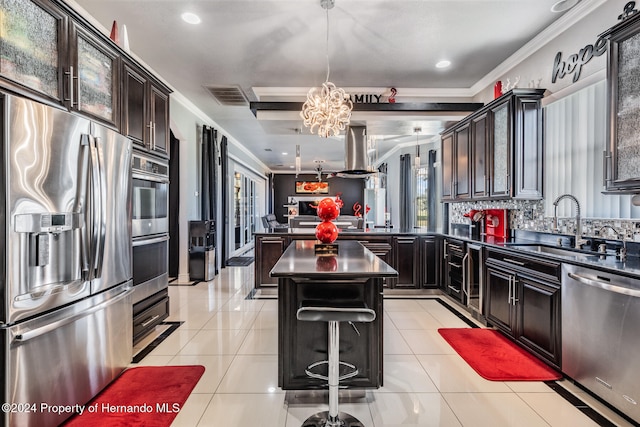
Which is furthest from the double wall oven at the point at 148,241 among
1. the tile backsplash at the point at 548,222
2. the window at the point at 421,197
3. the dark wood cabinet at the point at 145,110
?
the window at the point at 421,197

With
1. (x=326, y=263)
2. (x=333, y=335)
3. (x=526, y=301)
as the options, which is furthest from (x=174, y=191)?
(x=526, y=301)

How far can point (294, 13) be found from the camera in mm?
2980

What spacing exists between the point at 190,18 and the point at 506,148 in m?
3.46

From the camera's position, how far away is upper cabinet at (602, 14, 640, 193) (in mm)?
2082

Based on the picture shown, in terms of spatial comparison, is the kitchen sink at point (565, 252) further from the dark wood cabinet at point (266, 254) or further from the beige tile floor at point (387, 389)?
the dark wood cabinet at point (266, 254)

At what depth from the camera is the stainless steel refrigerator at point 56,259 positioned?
1.61 meters

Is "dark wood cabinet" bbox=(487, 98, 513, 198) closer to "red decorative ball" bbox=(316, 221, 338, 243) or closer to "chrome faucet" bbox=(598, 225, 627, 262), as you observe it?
"chrome faucet" bbox=(598, 225, 627, 262)

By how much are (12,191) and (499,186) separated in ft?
13.5

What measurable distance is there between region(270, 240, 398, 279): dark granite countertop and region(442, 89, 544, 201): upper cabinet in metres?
2.04

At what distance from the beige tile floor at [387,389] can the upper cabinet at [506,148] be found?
164 centimetres

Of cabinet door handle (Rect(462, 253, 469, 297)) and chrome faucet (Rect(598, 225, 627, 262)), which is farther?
cabinet door handle (Rect(462, 253, 469, 297))

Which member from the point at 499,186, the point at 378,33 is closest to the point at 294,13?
the point at 378,33

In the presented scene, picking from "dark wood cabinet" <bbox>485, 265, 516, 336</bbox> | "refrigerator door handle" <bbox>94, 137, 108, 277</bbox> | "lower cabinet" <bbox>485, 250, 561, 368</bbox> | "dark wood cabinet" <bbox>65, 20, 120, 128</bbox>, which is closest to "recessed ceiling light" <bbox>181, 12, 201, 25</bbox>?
"dark wood cabinet" <bbox>65, 20, 120, 128</bbox>

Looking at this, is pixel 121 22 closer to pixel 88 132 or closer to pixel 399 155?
pixel 88 132
